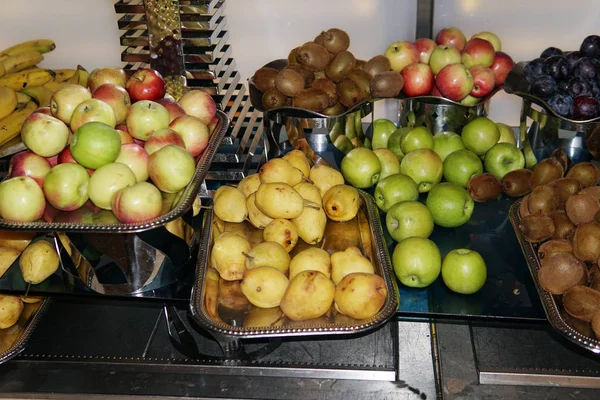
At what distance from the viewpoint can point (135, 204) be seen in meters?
1.27

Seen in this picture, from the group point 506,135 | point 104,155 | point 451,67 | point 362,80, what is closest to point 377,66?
point 362,80

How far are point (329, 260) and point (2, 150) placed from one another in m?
1.30

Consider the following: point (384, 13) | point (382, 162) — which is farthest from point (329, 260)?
point (384, 13)

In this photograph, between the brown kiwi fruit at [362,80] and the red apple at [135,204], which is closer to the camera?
the red apple at [135,204]

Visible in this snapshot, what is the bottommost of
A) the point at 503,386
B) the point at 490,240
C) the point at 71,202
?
the point at 503,386

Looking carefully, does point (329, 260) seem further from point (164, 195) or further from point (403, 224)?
point (164, 195)

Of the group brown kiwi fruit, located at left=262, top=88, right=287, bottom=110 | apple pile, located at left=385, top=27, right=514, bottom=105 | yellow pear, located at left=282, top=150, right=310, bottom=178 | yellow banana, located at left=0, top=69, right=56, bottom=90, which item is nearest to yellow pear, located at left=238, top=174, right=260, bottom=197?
yellow pear, located at left=282, top=150, right=310, bottom=178

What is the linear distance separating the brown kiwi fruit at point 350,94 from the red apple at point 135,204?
0.73 meters

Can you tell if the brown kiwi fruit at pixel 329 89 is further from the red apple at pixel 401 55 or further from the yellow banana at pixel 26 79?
the yellow banana at pixel 26 79

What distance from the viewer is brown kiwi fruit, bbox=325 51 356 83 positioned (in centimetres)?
186

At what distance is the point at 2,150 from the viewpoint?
2033 mm

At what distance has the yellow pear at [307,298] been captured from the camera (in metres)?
1.22

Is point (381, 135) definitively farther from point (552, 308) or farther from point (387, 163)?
point (552, 308)

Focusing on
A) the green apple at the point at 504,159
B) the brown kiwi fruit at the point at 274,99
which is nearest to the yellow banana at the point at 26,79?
the brown kiwi fruit at the point at 274,99
